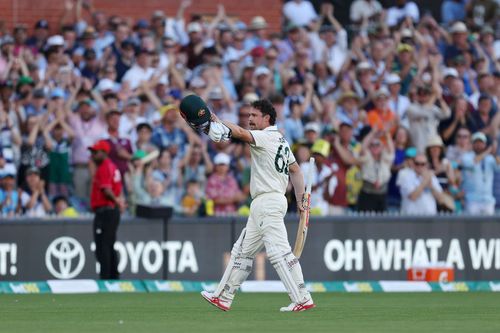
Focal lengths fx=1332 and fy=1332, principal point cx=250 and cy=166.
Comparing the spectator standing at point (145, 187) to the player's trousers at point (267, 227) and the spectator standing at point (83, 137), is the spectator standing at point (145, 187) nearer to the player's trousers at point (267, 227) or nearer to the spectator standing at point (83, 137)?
the spectator standing at point (83, 137)

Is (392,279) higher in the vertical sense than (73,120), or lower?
lower

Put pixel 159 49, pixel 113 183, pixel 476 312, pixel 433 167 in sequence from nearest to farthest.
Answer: pixel 476 312 → pixel 113 183 → pixel 433 167 → pixel 159 49

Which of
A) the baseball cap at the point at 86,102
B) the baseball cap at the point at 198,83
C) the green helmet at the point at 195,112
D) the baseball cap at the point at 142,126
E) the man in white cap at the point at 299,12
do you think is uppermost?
the man in white cap at the point at 299,12

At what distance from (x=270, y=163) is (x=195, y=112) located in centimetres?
120

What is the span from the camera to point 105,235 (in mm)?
17797

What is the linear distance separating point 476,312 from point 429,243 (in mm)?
6379

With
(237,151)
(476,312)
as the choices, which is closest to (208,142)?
(237,151)

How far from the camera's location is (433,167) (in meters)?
20.9

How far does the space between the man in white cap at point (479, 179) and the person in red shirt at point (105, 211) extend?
19.2 feet

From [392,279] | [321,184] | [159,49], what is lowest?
[392,279]

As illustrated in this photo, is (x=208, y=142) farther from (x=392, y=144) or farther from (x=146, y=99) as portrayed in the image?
(x=392, y=144)

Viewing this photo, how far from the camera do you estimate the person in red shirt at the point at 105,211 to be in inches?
699

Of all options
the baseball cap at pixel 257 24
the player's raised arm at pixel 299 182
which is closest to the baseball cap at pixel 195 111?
the player's raised arm at pixel 299 182

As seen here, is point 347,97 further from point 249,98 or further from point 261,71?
point 249,98
